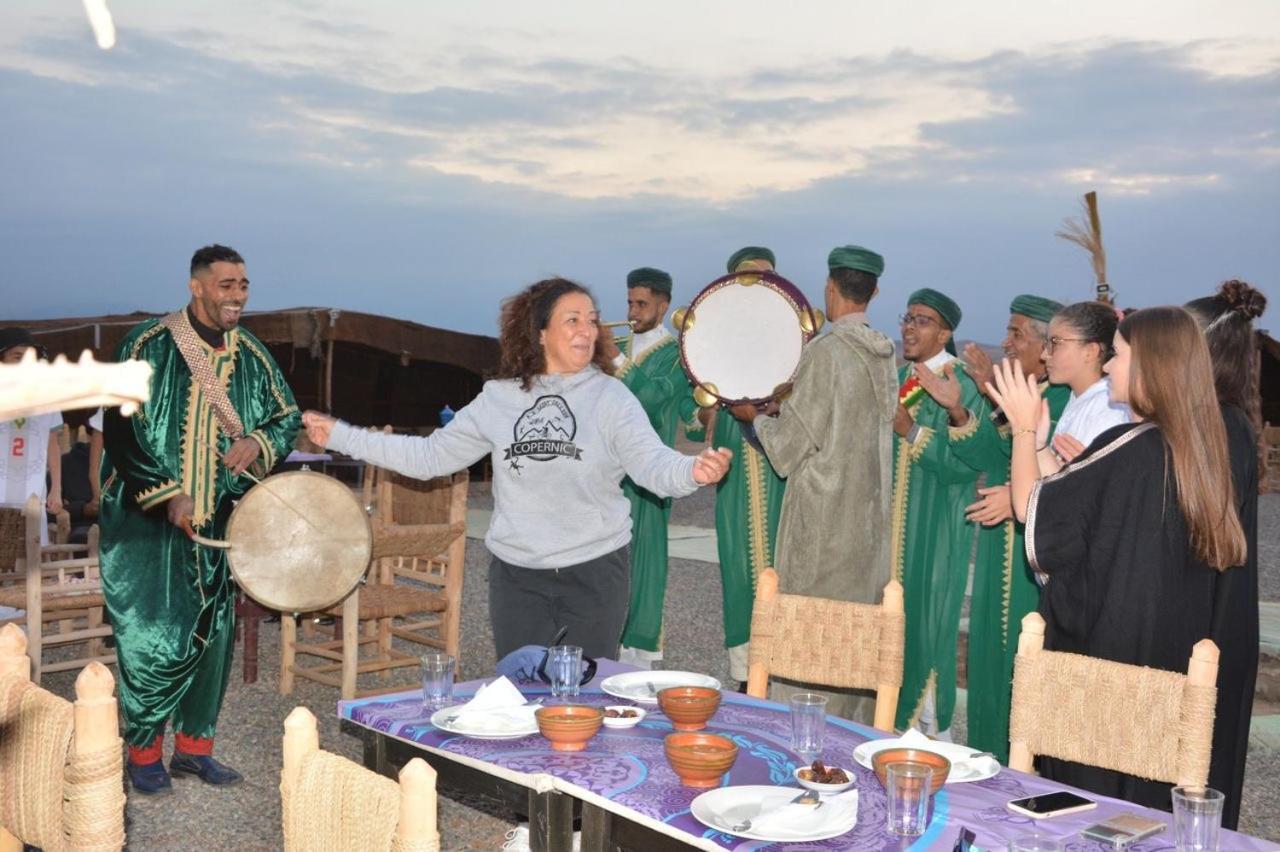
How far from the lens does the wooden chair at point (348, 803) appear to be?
160 cm

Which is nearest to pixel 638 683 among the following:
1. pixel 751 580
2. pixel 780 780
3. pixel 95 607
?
pixel 780 780

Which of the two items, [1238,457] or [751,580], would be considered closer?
[1238,457]

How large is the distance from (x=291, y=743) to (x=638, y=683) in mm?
1143

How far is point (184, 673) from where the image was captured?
4.46m

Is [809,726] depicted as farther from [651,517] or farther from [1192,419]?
[651,517]

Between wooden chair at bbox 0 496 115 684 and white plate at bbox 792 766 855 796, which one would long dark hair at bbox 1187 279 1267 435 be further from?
wooden chair at bbox 0 496 115 684

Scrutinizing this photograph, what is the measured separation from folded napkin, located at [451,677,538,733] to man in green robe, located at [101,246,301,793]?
1996 mm

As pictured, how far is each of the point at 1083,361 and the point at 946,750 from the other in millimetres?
1923

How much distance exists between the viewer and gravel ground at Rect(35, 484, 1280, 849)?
420cm

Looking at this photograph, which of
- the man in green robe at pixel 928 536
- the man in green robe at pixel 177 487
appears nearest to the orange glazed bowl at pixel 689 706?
the man in green robe at pixel 177 487

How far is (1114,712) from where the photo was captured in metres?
2.59

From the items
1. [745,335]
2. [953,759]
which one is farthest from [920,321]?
[953,759]

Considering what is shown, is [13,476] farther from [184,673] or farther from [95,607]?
[184,673]

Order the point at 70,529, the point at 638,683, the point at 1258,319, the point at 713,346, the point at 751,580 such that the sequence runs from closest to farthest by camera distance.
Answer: the point at 638,683
the point at 1258,319
the point at 713,346
the point at 751,580
the point at 70,529
